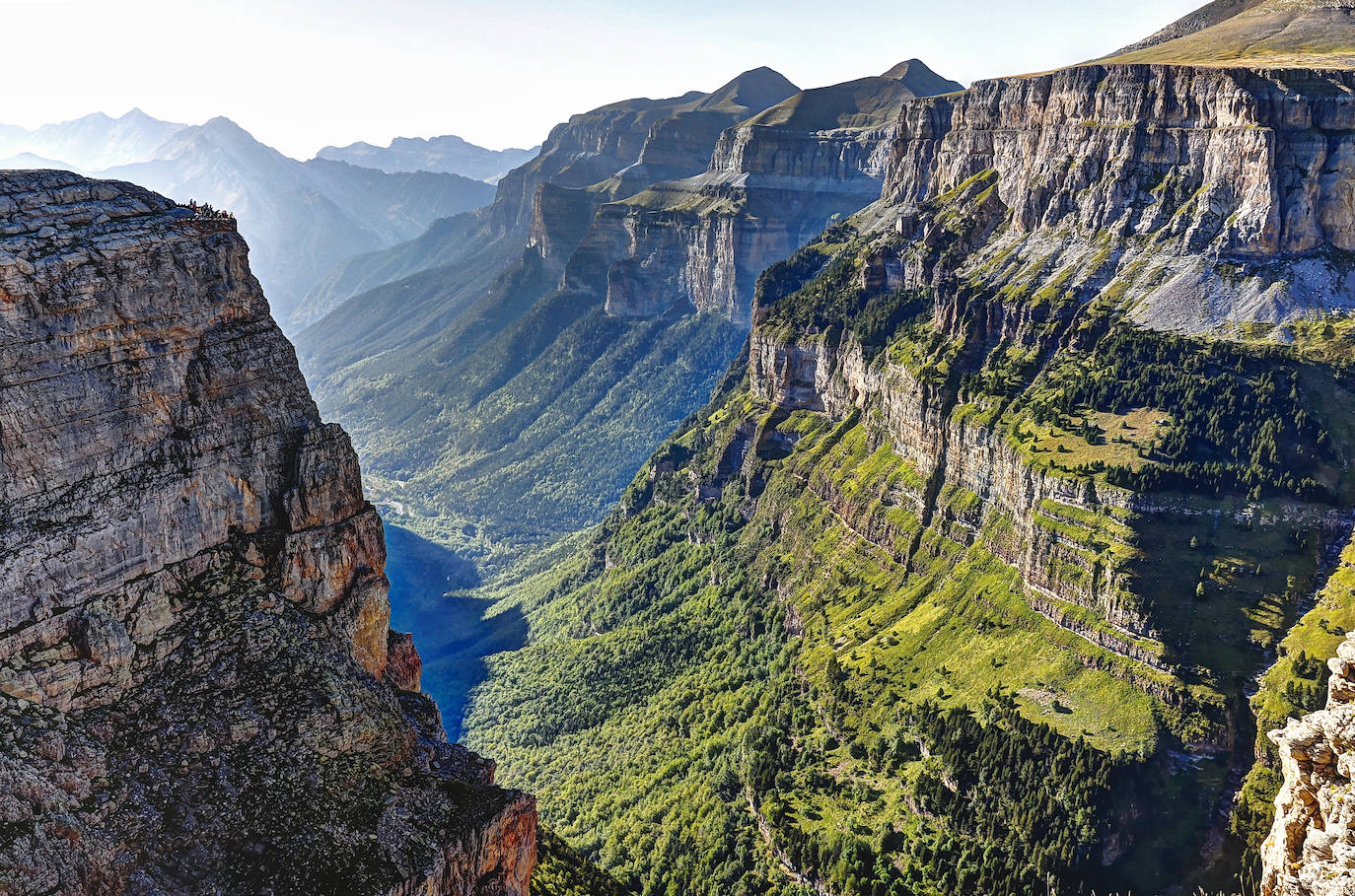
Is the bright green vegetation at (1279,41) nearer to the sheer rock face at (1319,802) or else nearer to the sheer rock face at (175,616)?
the sheer rock face at (1319,802)

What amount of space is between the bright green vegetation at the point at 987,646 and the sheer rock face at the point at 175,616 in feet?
226

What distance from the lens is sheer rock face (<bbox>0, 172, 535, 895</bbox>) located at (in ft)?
148

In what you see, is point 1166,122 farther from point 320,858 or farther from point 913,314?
point 320,858

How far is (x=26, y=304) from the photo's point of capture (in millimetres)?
47125

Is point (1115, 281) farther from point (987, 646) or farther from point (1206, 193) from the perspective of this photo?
point (987, 646)

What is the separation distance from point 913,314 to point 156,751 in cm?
17738

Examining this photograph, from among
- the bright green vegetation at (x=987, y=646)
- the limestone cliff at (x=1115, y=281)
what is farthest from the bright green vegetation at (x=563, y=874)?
the limestone cliff at (x=1115, y=281)

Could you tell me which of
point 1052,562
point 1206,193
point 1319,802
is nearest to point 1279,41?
point 1206,193

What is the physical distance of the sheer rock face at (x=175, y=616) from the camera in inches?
1770

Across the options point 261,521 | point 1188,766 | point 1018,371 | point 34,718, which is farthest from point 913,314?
point 34,718

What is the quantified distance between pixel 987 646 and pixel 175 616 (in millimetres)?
108949

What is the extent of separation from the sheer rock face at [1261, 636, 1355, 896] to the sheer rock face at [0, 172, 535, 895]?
39.4m

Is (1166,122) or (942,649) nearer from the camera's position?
(942,649)

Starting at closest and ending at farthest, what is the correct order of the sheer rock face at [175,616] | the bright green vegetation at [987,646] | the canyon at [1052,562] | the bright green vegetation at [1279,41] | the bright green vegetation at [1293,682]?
the sheer rock face at [175,616], the bright green vegetation at [1293,682], the bright green vegetation at [987,646], the canyon at [1052,562], the bright green vegetation at [1279,41]
